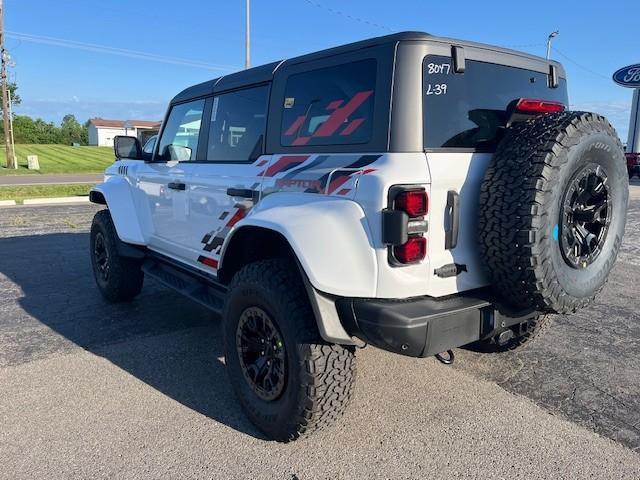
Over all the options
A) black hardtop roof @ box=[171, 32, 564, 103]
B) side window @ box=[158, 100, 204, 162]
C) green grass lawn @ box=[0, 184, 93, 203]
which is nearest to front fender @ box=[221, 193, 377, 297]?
black hardtop roof @ box=[171, 32, 564, 103]

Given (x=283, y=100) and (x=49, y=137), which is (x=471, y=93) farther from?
(x=49, y=137)

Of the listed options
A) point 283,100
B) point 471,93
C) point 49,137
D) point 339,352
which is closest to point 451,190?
point 471,93

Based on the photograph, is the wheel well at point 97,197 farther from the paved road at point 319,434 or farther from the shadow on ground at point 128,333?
the paved road at point 319,434

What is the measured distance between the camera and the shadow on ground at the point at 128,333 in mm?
3426

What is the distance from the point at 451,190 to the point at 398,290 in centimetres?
53

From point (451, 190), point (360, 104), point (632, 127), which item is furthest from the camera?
point (632, 127)

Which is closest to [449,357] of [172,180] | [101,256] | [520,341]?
[520,341]

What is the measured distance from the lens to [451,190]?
2.46 metres

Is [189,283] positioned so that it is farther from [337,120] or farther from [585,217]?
[585,217]

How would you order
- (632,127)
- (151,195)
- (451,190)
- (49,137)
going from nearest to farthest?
1. (451,190)
2. (151,195)
3. (632,127)
4. (49,137)

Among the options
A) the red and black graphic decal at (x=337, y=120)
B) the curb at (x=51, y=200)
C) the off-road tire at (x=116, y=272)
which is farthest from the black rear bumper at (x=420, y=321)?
the curb at (x=51, y=200)

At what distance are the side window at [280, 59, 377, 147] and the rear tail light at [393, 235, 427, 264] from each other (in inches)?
21.8

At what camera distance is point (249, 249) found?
3.28 metres

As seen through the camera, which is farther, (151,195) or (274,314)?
(151,195)
